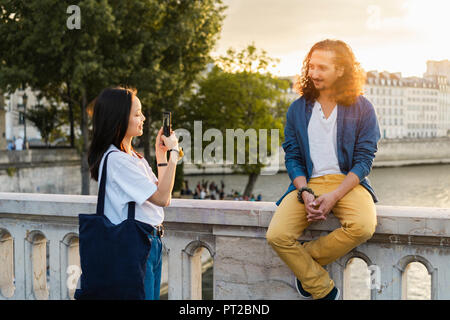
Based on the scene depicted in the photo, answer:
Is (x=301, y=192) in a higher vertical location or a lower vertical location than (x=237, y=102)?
lower

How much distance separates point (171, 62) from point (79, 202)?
1989cm

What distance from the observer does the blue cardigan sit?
2746 millimetres

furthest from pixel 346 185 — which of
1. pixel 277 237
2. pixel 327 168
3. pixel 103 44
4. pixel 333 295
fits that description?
pixel 103 44

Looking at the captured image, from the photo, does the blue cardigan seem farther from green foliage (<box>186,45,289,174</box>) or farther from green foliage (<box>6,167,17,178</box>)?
green foliage (<box>186,45,289,174</box>)

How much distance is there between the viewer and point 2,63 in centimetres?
2003

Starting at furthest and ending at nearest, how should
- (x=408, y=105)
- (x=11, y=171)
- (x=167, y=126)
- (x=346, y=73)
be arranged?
(x=408, y=105) → (x=11, y=171) → (x=346, y=73) → (x=167, y=126)

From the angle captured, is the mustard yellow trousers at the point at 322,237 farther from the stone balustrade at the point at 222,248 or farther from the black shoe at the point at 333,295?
the stone balustrade at the point at 222,248

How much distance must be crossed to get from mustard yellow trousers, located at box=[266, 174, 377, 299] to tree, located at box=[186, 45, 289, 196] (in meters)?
25.2

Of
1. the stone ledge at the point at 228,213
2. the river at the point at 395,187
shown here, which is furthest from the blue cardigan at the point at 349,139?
the river at the point at 395,187

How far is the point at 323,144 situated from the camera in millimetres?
2789

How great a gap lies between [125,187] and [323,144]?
1.10 metres

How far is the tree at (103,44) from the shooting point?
18.5 meters

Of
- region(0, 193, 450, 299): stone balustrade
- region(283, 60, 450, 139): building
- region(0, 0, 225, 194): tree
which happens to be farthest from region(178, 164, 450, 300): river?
region(283, 60, 450, 139): building

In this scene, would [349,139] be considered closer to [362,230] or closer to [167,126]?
[362,230]
